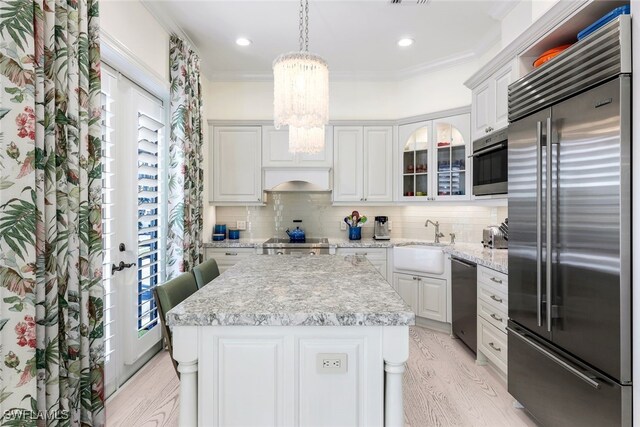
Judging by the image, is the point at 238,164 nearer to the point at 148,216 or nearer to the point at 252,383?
the point at 148,216

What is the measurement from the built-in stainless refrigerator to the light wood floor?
10.6 inches

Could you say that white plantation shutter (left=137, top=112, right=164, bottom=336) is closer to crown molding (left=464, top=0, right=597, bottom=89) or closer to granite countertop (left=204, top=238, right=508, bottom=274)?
granite countertop (left=204, top=238, right=508, bottom=274)

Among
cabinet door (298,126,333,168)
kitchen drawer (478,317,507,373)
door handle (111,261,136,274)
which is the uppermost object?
cabinet door (298,126,333,168)

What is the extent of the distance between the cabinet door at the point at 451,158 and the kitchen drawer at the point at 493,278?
111 cm

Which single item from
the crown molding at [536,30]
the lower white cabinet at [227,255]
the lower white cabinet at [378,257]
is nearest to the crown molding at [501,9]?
the crown molding at [536,30]

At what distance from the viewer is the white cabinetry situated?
101 inches

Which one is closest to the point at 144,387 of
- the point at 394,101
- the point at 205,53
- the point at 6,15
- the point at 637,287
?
the point at 6,15

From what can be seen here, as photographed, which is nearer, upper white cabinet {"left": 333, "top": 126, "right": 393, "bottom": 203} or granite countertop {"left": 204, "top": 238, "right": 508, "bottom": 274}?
granite countertop {"left": 204, "top": 238, "right": 508, "bottom": 274}

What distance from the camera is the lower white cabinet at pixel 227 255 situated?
4.14 meters

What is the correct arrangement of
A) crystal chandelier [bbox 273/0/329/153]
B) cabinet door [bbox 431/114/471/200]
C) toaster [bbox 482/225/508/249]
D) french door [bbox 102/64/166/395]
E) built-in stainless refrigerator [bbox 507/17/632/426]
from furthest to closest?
1. cabinet door [bbox 431/114/471/200]
2. toaster [bbox 482/225/508/249]
3. french door [bbox 102/64/166/395]
4. crystal chandelier [bbox 273/0/329/153]
5. built-in stainless refrigerator [bbox 507/17/632/426]

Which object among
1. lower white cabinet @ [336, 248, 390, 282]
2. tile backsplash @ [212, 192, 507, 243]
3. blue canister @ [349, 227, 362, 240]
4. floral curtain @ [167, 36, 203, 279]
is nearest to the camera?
floral curtain @ [167, 36, 203, 279]

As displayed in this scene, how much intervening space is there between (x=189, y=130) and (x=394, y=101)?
2.54 m

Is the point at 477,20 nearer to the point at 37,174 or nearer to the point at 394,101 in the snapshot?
the point at 394,101

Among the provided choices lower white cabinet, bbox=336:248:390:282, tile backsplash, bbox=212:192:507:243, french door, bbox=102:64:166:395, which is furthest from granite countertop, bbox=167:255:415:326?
tile backsplash, bbox=212:192:507:243
